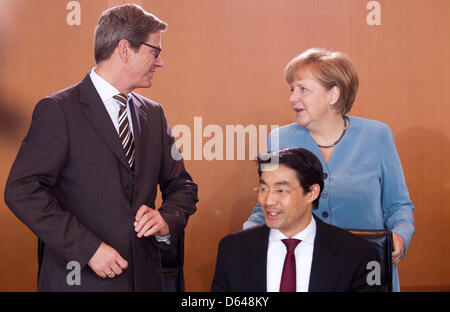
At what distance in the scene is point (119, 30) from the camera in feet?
6.25

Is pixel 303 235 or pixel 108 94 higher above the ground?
pixel 108 94

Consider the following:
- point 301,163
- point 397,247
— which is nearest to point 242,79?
point 301,163

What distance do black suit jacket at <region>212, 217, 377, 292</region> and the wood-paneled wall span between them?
1538 millimetres

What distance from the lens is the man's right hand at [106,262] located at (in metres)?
1.62

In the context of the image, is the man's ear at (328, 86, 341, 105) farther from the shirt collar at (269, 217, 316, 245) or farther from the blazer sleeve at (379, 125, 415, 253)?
the shirt collar at (269, 217, 316, 245)

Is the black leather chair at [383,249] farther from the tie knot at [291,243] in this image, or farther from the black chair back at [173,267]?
the black chair back at [173,267]

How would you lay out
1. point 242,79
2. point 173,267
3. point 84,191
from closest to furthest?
1. point 84,191
2. point 173,267
3. point 242,79

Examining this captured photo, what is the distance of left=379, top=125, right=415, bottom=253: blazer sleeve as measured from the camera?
2203 millimetres

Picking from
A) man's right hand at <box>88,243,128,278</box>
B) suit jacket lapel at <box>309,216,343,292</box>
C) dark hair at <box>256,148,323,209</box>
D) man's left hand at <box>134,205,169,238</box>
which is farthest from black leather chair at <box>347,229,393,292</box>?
man's right hand at <box>88,243,128,278</box>

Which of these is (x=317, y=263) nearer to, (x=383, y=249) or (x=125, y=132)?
(x=383, y=249)

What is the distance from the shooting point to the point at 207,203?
339cm

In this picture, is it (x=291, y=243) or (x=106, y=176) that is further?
(x=291, y=243)

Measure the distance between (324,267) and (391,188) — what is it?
0.66m
